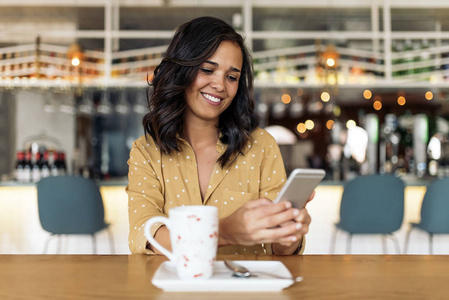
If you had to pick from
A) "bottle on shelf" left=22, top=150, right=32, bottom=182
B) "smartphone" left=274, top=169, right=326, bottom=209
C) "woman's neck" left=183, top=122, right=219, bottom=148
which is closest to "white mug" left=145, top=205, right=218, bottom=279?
"smartphone" left=274, top=169, right=326, bottom=209

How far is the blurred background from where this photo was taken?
3.59 metres

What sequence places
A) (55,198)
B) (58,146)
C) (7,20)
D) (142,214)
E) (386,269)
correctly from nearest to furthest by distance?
(386,269)
(142,214)
(55,198)
(7,20)
(58,146)

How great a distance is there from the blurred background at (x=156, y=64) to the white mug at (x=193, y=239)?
2.71m

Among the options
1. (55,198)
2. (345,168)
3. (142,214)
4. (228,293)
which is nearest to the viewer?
(228,293)

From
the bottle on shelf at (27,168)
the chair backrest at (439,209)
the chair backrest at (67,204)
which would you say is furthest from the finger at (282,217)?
the bottle on shelf at (27,168)

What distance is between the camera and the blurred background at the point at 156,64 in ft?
11.8

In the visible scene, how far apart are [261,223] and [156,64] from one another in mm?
3835

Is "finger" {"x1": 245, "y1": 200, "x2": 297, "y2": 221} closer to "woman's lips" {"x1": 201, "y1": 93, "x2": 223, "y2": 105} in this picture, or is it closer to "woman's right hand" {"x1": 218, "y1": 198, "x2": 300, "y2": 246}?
"woman's right hand" {"x1": 218, "y1": 198, "x2": 300, "y2": 246}

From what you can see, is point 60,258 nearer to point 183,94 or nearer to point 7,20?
point 183,94

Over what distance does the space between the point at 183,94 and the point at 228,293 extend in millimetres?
810

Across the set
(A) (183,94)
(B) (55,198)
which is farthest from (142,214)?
(B) (55,198)

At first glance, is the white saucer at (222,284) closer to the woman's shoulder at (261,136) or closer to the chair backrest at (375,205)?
the woman's shoulder at (261,136)

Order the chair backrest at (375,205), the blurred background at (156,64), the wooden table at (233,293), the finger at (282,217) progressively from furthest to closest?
the blurred background at (156,64)
the chair backrest at (375,205)
the finger at (282,217)
the wooden table at (233,293)

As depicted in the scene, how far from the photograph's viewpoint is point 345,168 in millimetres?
4312
